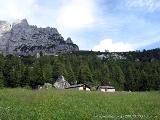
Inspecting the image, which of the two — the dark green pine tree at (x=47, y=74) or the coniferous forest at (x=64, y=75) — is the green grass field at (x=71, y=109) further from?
the dark green pine tree at (x=47, y=74)

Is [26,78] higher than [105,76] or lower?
lower

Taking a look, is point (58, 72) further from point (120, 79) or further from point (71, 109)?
A: point (71, 109)

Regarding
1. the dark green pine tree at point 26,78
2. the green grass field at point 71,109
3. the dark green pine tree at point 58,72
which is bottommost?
the green grass field at point 71,109

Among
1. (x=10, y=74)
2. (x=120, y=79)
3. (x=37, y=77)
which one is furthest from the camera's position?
(x=120, y=79)

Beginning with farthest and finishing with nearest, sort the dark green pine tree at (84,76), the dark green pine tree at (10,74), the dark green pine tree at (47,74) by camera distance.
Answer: the dark green pine tree at (84,76)
the dark green pine tree at (47,74)
the dark green pine tree at (10,74)

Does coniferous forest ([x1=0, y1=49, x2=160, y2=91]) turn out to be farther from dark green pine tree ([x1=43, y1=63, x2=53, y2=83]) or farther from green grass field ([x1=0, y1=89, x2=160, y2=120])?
green grass field ([x1=0, y1=89, x2=160, y2=120])

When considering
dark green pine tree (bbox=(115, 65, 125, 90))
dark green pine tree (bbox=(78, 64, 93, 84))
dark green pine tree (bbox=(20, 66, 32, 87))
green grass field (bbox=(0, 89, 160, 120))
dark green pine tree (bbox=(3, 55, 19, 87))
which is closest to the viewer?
green grass field (bbox=(0, 89, 160, 120))

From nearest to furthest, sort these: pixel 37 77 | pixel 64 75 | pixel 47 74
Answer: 1. pixel 37 77
2. pixel 47 74
3. pixel 64 75

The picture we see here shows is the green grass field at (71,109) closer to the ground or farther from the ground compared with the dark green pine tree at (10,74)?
closer to the ground

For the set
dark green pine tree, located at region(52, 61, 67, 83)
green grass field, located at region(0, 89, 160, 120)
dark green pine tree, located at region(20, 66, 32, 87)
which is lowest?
green grass field, located at region(0, 89, 160, 120)

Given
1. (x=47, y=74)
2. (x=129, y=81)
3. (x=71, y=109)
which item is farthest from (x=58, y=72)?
(x=71, y=109)

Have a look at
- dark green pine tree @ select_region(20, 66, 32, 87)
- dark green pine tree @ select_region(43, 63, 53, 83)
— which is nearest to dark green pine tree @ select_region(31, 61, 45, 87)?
dark green pine tree @ select_region(20, 66, 32, 87)

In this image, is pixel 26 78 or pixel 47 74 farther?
pixel 47 74

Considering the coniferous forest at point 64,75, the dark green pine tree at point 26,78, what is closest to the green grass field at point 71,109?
the coniferous forest at point 64,75
